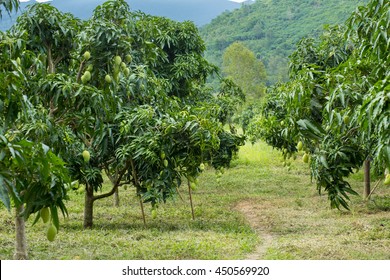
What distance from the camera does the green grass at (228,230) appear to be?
21.1 ft

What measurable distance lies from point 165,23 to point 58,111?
248 inches

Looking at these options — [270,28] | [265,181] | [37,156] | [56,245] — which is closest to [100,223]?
[56,245]

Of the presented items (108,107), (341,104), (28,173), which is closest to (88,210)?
(108,107)

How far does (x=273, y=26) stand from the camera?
53.0 m

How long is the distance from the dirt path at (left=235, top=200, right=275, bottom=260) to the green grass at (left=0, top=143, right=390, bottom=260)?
11 millimetres

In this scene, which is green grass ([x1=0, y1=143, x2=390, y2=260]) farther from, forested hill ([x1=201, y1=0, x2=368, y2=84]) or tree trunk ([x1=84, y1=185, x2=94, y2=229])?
forested hill ([x1=201, y1=0, x2=368, y2=84])

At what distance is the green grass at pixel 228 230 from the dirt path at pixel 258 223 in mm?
11

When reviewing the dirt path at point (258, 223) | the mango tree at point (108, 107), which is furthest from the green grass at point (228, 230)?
the mango tree at point (108, 107)

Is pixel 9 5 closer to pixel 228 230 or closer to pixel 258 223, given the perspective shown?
pixel 228 230

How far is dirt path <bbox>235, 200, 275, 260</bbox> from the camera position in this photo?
6.68m

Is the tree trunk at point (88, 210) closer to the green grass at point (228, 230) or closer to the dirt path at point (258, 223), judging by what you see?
the green grass at point (228, 230)

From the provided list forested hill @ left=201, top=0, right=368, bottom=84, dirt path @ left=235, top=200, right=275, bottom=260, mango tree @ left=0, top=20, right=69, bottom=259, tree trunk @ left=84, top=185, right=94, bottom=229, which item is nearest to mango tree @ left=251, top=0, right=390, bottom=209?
dirt path @ left=235, top=200, right=275, bottom=260

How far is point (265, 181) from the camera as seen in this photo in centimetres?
1530

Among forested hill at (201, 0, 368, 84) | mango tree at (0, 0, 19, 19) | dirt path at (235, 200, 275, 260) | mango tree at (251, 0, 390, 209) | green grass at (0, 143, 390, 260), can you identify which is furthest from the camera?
forested hill at (201, 0, 368, 84)
